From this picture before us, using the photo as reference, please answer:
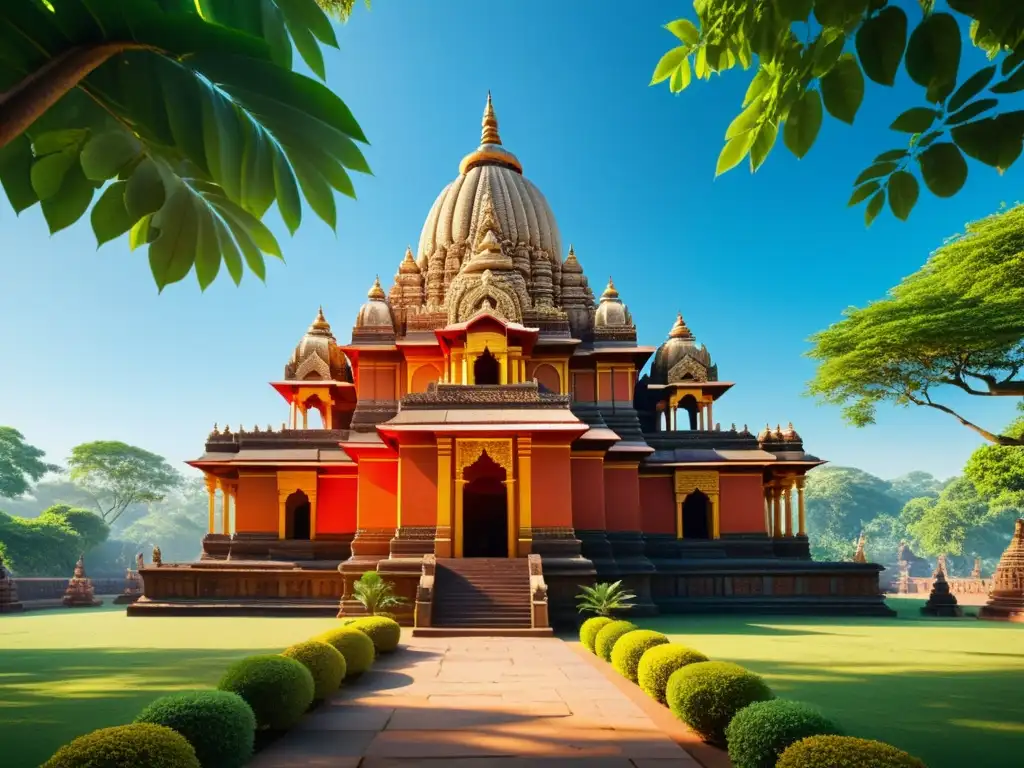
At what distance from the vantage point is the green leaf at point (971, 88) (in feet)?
8.52

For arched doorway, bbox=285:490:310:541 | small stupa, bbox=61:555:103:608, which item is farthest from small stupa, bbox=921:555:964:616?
small stupa, bbox=61:555:103:608

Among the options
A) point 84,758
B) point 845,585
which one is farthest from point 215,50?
point 845,585

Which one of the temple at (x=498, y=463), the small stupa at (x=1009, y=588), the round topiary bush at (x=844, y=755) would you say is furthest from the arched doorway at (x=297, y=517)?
the round topiary bush at (x=844, y=755)

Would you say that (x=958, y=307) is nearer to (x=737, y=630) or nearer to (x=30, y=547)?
(x=737, y=630)

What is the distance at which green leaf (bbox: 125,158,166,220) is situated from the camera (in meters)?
2.59

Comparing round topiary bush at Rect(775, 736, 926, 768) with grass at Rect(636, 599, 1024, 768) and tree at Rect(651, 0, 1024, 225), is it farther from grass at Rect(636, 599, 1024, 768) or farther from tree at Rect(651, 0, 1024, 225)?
tree at Rect(651, 0, 1024, 225)

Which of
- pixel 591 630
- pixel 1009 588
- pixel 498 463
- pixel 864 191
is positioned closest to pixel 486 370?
pixel 498 463

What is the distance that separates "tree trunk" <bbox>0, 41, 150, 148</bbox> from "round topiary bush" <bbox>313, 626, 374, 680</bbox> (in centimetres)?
862

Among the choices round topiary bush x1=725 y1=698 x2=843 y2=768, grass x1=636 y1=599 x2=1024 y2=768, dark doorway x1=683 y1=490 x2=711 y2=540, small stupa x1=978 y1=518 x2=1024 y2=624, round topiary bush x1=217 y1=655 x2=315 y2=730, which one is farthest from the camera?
dark doorway x1=683 y1=490 x2=711 y2=540

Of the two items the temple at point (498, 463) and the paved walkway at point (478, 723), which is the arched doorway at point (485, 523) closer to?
the temple at point (498, 463)

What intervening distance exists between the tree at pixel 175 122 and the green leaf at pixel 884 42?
1631 mm

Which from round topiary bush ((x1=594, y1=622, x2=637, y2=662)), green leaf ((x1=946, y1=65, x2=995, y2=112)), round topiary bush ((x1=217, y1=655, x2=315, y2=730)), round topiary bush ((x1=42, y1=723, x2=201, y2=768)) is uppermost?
green leaf ((x1=946, y1=65, x2=995, y2=112))

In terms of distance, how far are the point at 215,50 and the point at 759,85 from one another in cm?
218

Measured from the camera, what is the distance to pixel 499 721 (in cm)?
782
